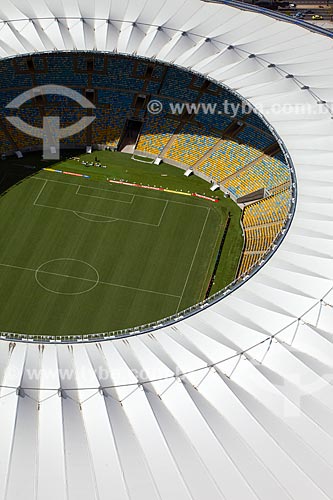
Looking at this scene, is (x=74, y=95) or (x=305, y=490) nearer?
(x=305, y=490)

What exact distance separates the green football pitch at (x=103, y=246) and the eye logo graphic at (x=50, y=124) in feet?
8.32

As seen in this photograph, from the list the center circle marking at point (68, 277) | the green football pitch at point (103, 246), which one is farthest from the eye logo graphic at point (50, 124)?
the center circle marking at point (68, 277)

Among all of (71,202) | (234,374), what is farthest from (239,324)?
(71,202)

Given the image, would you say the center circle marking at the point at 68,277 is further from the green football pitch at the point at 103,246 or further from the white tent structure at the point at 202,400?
the white tent structure at the point at 202,400

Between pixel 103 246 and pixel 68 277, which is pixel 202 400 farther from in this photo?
pixel 103 246

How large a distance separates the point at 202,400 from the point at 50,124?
48.0m

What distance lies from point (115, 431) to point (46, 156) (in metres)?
46.2

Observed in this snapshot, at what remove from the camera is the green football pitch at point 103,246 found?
6906 centimetres

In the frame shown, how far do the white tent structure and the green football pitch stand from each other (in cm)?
1432

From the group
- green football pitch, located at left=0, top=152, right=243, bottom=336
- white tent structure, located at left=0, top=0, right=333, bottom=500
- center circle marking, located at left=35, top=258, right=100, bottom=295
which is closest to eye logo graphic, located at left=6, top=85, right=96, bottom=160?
green football pitch, located at left=0, top=152, right=243, bottom=336

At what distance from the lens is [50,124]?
86312mm

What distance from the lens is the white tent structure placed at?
44.1m

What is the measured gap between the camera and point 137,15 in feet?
Result: 276

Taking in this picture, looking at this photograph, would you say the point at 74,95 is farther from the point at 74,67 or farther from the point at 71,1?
the point at 71,1
